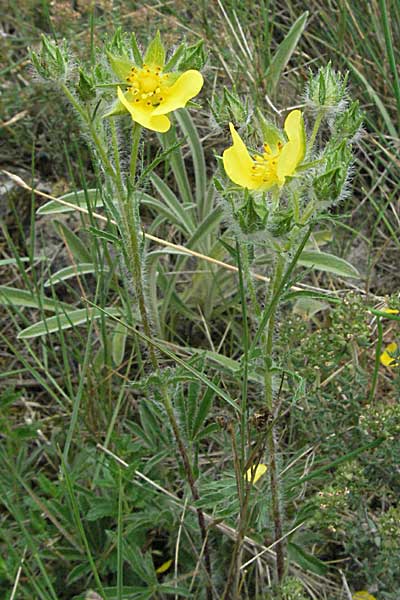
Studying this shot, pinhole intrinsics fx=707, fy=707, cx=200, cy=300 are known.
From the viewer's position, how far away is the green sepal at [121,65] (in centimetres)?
128

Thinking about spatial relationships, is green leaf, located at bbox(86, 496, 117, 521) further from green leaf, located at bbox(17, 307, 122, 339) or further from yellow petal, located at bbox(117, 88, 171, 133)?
yellow petal, located at bbox(117, 88, 171, 133)

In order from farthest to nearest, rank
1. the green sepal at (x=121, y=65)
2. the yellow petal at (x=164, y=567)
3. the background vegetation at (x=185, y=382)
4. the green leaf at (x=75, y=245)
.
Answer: the green leaf at (x=75, y=245), the yellow petal at (x=164, y=567), the background vegetation at (x=185, y=382), the green sepal at (x=121, y=65)

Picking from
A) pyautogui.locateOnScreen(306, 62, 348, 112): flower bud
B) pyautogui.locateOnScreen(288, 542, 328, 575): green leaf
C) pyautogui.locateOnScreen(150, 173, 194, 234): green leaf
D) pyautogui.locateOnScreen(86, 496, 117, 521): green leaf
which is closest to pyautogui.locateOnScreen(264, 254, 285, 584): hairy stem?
pyautogui.locateOnScreen(288, 542, 328, 575): green leaf

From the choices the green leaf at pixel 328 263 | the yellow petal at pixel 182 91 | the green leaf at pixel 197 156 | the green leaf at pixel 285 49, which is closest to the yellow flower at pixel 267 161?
the yellow petal at pixel 182 91

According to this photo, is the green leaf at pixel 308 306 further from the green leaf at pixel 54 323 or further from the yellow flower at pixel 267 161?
the yellow flower at pixel 267 161

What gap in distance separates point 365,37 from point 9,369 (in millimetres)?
1667

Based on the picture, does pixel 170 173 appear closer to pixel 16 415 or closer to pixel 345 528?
pixel 16 415

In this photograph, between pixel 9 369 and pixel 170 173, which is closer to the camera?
pixel 9 369

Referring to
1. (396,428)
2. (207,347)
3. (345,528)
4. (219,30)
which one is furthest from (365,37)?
(345,528)

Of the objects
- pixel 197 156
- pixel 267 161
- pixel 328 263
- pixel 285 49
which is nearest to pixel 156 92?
pixel 267 161

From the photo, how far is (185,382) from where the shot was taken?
5.53ft

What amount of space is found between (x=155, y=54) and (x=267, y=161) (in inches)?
12.0

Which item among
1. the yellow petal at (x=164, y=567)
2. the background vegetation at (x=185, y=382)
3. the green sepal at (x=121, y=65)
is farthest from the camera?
the yellow petal at (x=164, y=567)

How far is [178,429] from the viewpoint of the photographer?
155cm
